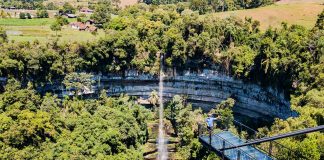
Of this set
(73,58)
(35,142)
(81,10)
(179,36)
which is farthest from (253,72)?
(81,10)

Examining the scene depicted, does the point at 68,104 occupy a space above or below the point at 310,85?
below

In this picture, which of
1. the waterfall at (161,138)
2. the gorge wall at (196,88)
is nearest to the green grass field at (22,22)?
the gorge wall at (196,88)

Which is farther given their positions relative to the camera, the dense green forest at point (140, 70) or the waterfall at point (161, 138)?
the waterfall at point (161, 138)

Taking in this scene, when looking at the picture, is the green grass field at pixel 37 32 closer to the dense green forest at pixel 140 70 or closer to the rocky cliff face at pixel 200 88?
the dense green forest at pixel 140 70

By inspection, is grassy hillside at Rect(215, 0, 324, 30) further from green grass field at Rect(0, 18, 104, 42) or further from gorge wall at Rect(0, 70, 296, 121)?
green grass field at Rect(0, 18, 104, 42)

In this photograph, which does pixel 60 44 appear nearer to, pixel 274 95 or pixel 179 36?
pixel 179 36

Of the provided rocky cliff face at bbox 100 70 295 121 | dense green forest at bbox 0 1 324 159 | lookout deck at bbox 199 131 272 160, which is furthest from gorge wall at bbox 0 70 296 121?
lookout deck at bbox 199 131 272 160

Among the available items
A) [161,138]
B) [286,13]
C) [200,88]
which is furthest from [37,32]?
[286,13]
